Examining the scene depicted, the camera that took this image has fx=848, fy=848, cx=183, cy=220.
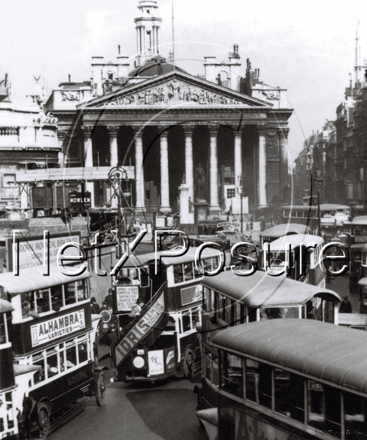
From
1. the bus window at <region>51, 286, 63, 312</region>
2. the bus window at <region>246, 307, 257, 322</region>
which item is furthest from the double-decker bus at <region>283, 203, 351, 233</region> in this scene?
the bus window at <region>246, 307, 257, 322</region>

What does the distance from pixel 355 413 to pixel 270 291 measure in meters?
5.93

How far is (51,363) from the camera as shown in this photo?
19.1 metres

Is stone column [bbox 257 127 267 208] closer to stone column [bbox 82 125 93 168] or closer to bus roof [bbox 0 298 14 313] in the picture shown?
stone column [bbox 82 125 93 168]

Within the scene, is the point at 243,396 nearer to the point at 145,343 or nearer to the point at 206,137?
the point at 145,343

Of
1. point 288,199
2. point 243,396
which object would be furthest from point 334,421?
point 288,199

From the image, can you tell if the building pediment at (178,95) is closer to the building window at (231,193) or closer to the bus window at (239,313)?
the building window at (231,193)

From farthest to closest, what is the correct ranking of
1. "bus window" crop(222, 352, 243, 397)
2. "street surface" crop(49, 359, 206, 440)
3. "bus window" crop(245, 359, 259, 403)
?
"street surface" crop(49, 359, 206, 440)
"bus window" crop(222, 352, 243, 397)
"bus window" crop(245, 359, 259, 403)

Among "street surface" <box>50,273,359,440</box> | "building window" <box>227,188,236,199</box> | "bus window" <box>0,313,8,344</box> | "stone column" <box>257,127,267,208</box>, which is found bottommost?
"street surface" <box>50,273,359,440</box>

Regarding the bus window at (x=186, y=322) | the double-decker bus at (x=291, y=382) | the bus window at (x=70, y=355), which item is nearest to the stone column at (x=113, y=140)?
the bus window at (x=186, y=322)

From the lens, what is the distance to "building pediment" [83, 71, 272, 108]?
8794cm

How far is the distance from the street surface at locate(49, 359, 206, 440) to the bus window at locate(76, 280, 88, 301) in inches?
113

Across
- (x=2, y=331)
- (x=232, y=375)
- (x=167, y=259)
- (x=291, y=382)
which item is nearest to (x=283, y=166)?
(x=167, y=259)

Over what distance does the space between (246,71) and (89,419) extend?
279 ft

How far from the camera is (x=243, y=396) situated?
46.2ft
